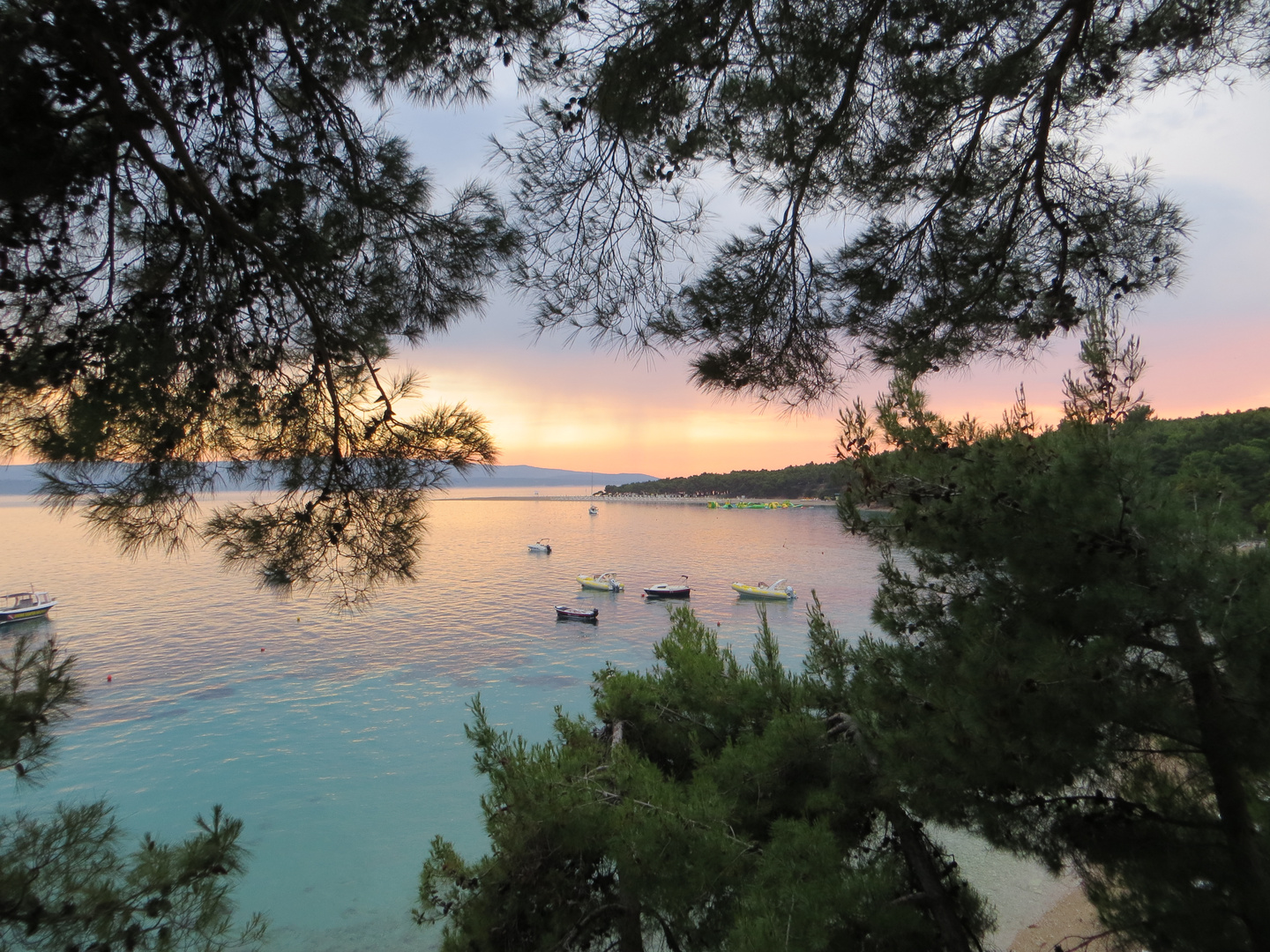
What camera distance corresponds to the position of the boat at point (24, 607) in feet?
67.7

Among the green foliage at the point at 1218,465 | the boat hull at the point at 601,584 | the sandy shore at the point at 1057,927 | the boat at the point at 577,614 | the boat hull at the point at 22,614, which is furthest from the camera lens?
the boat hull at the point at 601,584

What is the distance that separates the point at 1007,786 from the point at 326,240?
129 inches

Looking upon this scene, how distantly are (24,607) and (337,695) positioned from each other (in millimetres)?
12273

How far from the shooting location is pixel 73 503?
1.90 meters

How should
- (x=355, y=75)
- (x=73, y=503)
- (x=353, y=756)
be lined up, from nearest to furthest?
(x=73, y=503)
(x=355, y=75)
(x=353, y=756)

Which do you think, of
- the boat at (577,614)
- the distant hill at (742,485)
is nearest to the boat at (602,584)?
the boat at (577,614)

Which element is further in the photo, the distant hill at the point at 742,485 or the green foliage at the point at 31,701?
the distant hill at the point at 742,485

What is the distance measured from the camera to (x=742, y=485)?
8738 cm

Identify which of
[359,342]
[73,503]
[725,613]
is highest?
[359,342]

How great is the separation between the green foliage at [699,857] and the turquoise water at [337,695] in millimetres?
1397

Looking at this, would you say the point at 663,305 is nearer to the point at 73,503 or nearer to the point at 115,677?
the point at 73,503

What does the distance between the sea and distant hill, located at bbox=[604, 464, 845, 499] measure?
19468mm

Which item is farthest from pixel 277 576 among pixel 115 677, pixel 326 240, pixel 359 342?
pixel 115 677

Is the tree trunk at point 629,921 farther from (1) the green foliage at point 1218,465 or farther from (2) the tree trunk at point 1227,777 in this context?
(1) the green foliage at point 1218,465
